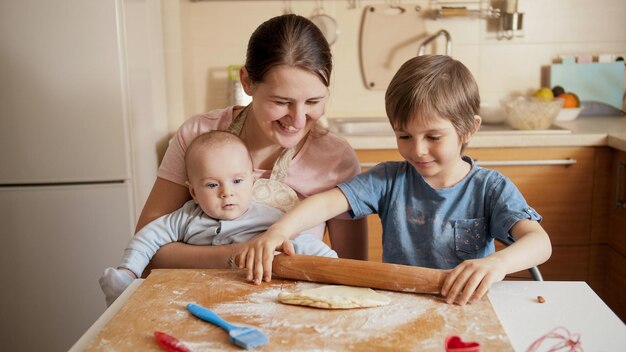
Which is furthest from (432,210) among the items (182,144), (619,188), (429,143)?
(619,188)

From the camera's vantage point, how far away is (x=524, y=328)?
3.15 ft

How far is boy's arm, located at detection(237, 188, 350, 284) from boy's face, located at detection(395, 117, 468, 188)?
0.18 metres

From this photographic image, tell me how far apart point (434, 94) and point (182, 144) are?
1.96 ft

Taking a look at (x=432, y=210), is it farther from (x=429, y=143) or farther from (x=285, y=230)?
(x=285, y=230)

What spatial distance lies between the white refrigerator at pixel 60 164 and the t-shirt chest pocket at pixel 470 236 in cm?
127

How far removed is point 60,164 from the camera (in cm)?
219

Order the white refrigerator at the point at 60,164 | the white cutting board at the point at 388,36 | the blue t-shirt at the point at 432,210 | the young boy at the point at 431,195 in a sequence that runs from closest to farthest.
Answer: the young boy at the point at 431,195 < the blue t-shirt at the point at 432,210 < the white refrigerator at the point at 60,164 < the white cutting board at the point at 388,36

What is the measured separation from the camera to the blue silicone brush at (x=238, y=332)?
33.9 inches

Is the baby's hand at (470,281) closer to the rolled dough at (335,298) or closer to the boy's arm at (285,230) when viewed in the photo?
the rolled dough at (335,298)

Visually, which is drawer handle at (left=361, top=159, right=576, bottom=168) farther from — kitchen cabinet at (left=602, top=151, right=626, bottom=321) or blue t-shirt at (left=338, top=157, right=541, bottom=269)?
blue t-shirt at (left=338, top=157, right=541, bottom=269)

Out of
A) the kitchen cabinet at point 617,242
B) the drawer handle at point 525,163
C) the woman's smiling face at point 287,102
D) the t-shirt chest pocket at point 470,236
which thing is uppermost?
the woman's smiling face at point 287,102

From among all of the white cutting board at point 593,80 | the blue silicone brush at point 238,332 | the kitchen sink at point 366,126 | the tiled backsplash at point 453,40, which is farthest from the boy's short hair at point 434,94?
the white cutting board at point 593,80

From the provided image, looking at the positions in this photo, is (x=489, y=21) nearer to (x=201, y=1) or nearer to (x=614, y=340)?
(x=201, y=1)

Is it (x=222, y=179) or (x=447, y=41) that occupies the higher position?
(x=447, y=41)
